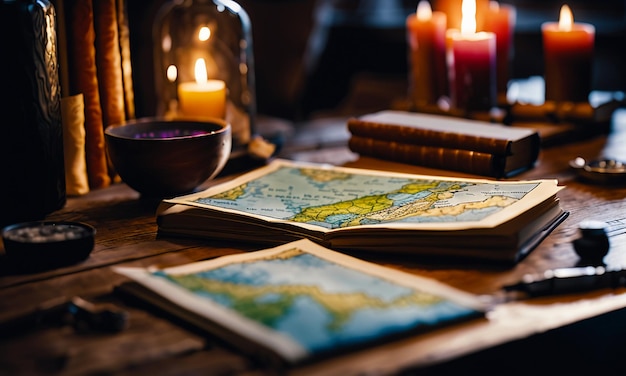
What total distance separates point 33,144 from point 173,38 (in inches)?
29.9

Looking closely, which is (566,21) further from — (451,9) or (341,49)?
(341,49)

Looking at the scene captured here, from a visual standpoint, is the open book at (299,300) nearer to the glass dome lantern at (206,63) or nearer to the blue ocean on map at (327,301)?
the blue ocean on map at (327,301)

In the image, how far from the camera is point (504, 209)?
1.00 meters

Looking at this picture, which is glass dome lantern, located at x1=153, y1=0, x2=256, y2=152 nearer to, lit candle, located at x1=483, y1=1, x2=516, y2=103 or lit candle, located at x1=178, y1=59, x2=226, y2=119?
lit candle, located at x1=178, y1=59, x2=226, y2=119

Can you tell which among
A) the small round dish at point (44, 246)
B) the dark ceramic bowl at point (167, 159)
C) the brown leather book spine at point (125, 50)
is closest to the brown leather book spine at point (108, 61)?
the brown leather book spine at point (125, 50)

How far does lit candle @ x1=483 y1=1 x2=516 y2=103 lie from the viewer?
1.80 meters

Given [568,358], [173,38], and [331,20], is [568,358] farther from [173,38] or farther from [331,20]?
[331,20]

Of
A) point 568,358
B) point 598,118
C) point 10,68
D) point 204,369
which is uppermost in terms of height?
point 10,68

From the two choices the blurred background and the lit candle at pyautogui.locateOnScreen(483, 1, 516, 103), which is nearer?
the lit candle at pyautogui.locateOnScreen(483, 1, 516, 103)

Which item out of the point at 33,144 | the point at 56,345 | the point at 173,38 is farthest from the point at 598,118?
the point at 56,345

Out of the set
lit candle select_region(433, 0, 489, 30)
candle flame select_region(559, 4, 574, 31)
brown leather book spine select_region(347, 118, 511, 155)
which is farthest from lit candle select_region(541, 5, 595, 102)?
lit candle select_region(433, 0, 489, 30)

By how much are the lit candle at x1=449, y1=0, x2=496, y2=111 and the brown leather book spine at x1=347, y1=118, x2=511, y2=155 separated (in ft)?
0.99

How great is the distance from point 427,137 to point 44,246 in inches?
26.9

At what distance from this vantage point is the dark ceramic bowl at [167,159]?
115 centimetres
